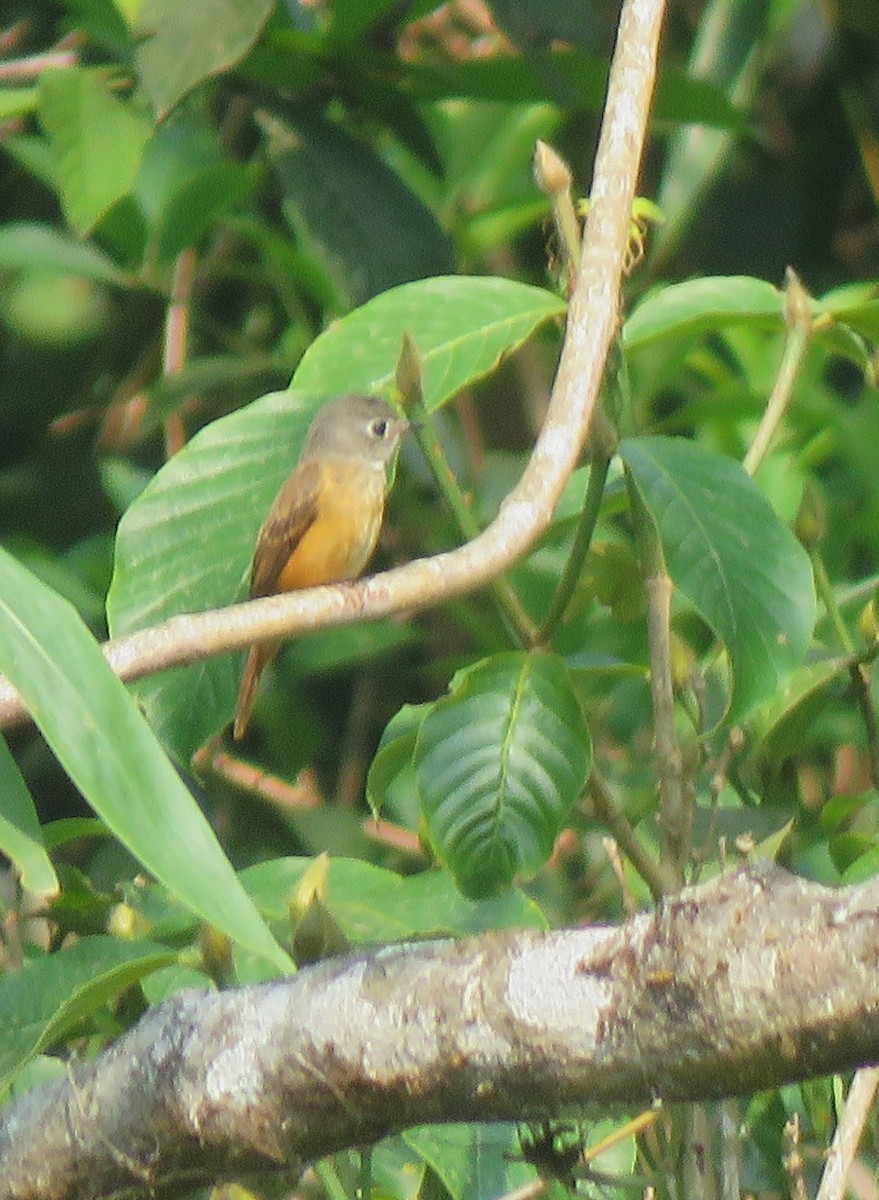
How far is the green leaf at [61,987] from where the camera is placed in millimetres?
1864

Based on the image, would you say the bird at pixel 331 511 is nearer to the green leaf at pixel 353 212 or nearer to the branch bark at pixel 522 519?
the green leaf at pixel 353 212

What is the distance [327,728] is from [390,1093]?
313 centimetres

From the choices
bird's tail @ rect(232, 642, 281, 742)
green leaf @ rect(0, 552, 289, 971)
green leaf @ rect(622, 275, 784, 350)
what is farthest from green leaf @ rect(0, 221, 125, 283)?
green leaf @ rect(0, 552, 289, 971)

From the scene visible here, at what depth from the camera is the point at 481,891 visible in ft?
7.07

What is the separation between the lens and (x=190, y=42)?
9.69ft

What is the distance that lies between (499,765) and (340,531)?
162 centimetres

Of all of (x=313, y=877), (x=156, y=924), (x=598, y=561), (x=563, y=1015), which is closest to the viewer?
(x=563, y=1015)

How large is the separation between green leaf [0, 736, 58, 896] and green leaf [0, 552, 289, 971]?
0.08 meters

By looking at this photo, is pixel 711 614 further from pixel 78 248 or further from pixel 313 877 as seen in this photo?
pixel 78 248

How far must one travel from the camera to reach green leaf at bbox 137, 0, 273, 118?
295 centimetres

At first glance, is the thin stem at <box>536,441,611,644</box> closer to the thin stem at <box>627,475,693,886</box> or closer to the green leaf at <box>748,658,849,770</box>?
the thin stem at <box>627,475,693,886</box>

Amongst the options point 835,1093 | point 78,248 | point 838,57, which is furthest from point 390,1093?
point 838,57

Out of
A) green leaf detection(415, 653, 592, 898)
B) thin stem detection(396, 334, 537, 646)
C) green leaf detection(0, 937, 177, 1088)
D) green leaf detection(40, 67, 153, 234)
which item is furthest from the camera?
green leaf detection(40, 67, 153, 234)

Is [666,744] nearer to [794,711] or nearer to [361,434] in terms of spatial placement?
[794,711]
